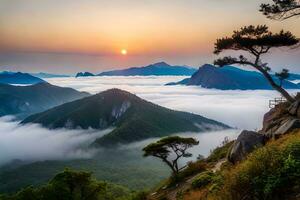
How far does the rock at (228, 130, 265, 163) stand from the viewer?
2583 cm

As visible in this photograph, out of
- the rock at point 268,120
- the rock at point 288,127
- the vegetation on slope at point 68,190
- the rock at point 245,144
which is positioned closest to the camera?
the rock at point 288,127

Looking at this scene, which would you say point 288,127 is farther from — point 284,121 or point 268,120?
point 268,120

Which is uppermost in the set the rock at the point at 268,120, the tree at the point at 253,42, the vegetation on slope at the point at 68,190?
the tree at the point at 253,42

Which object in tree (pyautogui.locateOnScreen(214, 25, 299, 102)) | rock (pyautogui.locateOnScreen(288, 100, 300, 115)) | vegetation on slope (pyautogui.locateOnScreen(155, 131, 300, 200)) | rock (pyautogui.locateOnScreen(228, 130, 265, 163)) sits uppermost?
tree (pyautogui.locateOnScreen(214, 25, 299, 102))

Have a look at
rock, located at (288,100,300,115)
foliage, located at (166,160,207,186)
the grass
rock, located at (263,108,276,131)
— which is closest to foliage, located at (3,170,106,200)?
foliage, located at (166,160,207,186)

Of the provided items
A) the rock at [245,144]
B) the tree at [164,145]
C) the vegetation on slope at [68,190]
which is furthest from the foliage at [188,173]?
the vegetation on slope at [68,190]

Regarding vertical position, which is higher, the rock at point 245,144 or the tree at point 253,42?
the tree at point 253,42

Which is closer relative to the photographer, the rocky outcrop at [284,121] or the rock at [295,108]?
the rocky outcrop at [284,121]

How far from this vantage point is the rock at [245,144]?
1017 inches

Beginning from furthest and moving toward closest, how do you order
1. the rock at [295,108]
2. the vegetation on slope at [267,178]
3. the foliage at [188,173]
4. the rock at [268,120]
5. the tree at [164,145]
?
the tree at [164,145] → the foliage at [188,173] → the rock at [268,120] → the rock at [295,108] → the vegetation on slope at [267,178]

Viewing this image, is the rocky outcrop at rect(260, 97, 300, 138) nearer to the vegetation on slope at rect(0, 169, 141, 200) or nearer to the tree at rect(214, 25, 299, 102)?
the tree at rect(214, 25, 299, 102)

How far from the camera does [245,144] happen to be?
2620 cm

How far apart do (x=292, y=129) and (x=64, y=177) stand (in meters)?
57.9

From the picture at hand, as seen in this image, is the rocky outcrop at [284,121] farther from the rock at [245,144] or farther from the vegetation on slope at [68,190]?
the vegetation on slope at [68,190]
